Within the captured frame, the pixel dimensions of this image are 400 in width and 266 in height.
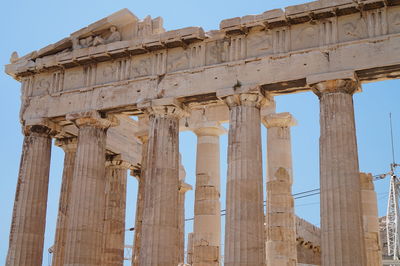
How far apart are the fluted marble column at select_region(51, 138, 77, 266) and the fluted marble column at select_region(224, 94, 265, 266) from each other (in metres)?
10.7

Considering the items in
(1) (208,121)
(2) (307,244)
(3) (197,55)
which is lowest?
(2) (307,244)

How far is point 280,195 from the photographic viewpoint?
28.1 m

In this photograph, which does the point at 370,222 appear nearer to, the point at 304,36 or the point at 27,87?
the point at 304,36

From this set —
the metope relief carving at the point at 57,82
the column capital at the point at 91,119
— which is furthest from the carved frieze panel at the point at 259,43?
the metope relief carving at the point at 57,82

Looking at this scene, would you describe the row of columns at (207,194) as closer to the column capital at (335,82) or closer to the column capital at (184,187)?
the column capital at (335,82)

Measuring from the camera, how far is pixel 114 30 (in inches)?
1116

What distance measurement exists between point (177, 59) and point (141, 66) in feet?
6.04

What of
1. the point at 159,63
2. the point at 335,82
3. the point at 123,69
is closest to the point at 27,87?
the point at 123,69

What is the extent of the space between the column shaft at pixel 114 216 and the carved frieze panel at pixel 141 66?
334 inches

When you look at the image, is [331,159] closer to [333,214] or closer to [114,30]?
[333,214]

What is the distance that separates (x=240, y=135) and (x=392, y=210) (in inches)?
1216

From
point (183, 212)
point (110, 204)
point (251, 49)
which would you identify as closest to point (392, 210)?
point (183, 212)

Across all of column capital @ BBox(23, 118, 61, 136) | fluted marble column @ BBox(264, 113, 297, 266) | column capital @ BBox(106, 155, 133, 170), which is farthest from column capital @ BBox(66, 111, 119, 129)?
fluted marble column @ BBox(264, 113, 297, 266)

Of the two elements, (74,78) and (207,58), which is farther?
(74,78)
